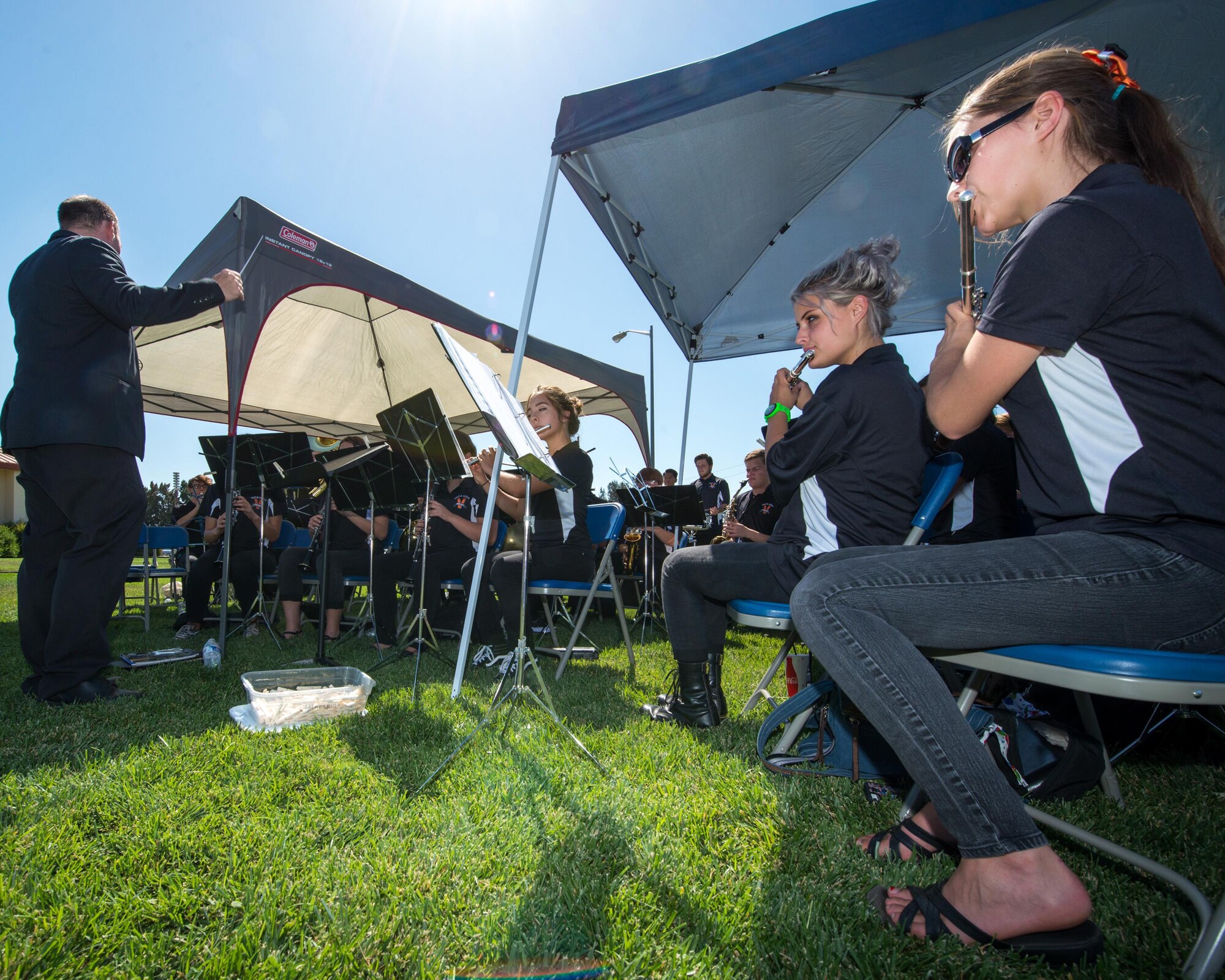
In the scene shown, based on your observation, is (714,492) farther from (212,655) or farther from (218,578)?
(212,655)

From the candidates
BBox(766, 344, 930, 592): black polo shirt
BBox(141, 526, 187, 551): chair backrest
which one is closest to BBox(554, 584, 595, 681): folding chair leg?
BBox(766, 344, 930, 592): black polo shirt

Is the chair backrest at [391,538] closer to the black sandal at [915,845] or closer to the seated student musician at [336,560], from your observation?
the seated student musician at [336,560]

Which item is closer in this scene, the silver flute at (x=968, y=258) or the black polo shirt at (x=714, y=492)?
the silver flute at (x=968, y=258)

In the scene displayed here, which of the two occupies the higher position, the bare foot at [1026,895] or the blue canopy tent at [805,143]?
the blue canopy tent at [805,143]

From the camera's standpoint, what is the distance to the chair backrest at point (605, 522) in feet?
12.3

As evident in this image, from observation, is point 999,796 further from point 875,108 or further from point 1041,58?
point 875,108

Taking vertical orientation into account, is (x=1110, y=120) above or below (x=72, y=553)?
above

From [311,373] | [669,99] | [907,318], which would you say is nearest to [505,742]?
[669,99]

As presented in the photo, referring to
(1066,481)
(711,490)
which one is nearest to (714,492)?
(711,490)

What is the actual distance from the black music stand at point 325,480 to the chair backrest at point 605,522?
1468 mm

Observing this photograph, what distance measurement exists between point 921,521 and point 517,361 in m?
2.22

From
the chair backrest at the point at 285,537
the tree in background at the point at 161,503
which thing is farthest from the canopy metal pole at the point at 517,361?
the tree in background at the point at 161,503

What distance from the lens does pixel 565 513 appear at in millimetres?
4074

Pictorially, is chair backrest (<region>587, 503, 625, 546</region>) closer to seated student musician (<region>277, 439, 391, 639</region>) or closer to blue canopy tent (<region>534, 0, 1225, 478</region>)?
blue canopy tent (<region>534, 0, 1225, 478</region>)
